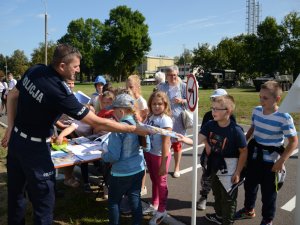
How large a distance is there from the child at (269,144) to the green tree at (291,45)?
48.0 metres

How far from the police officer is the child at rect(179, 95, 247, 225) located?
3.02 feet

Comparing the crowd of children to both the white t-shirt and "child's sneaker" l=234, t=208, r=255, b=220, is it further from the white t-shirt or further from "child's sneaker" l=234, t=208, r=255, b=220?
"child's sneaker" l=234, t=208, r=255, b=220

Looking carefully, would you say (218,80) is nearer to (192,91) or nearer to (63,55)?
(192,91)

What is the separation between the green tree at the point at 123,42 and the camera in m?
56.7

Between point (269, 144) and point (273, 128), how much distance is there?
0.19 meters

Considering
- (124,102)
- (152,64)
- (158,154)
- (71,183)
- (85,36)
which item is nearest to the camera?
(124,102)

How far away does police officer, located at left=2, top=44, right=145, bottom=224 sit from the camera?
2496mm

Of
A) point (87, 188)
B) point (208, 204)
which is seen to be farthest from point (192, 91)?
point (87, 188)

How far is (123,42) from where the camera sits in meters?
56.8

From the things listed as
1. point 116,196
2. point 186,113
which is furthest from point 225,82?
point 116,196

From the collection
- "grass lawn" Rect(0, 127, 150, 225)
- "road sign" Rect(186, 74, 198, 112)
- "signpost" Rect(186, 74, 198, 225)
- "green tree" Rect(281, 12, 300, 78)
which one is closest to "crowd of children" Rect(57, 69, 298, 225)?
"signpost" Rect(186, 74, 198, 225)

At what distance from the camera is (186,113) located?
207 inches

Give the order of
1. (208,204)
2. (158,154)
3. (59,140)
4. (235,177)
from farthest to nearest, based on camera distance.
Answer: (208,204)
(59,140)
(158,154)
(235,177)

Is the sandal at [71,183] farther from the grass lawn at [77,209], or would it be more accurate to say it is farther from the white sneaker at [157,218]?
the white sneaker at [157,218]
